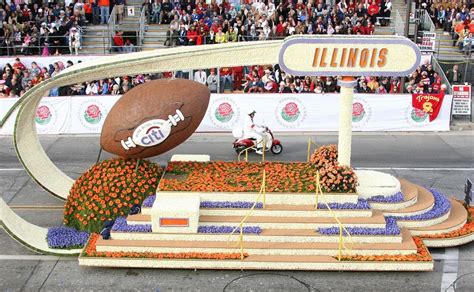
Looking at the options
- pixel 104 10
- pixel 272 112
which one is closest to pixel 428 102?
pixel 272 112

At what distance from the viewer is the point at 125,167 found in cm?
1662

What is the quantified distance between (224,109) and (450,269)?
13.5 m

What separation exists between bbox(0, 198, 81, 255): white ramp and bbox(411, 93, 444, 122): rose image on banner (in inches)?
640

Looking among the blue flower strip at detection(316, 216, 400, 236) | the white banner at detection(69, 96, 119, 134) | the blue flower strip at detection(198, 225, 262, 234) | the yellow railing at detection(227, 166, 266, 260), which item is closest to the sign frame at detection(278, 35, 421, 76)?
the yellow railing at detection(227, 166, 266, 260)

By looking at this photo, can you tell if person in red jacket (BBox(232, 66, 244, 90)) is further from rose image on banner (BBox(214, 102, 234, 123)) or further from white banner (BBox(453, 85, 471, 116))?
white banner (BBox(453, 85, 471, 116))

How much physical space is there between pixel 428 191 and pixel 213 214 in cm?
595

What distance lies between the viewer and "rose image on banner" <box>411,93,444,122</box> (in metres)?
26.9

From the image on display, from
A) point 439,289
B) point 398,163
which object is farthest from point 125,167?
point 398,163

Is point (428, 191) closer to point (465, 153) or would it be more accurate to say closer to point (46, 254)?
point (465, 153)

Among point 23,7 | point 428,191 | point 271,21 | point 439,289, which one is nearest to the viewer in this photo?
point 439,289

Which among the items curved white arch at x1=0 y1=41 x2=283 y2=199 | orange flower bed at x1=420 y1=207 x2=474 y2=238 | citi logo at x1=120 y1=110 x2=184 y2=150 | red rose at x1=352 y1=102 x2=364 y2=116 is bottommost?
orange flower bed at x1=420 y1=207 x2=474 y2=238

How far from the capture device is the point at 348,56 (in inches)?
608

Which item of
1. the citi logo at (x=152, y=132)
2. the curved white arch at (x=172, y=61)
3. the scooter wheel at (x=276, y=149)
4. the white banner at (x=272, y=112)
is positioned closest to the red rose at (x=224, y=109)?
the white banner at (x=272, y=112)

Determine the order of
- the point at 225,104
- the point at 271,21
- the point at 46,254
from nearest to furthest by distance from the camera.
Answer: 1. the point at 46,254
2. the point at 225,104
3. the point at 271,21
